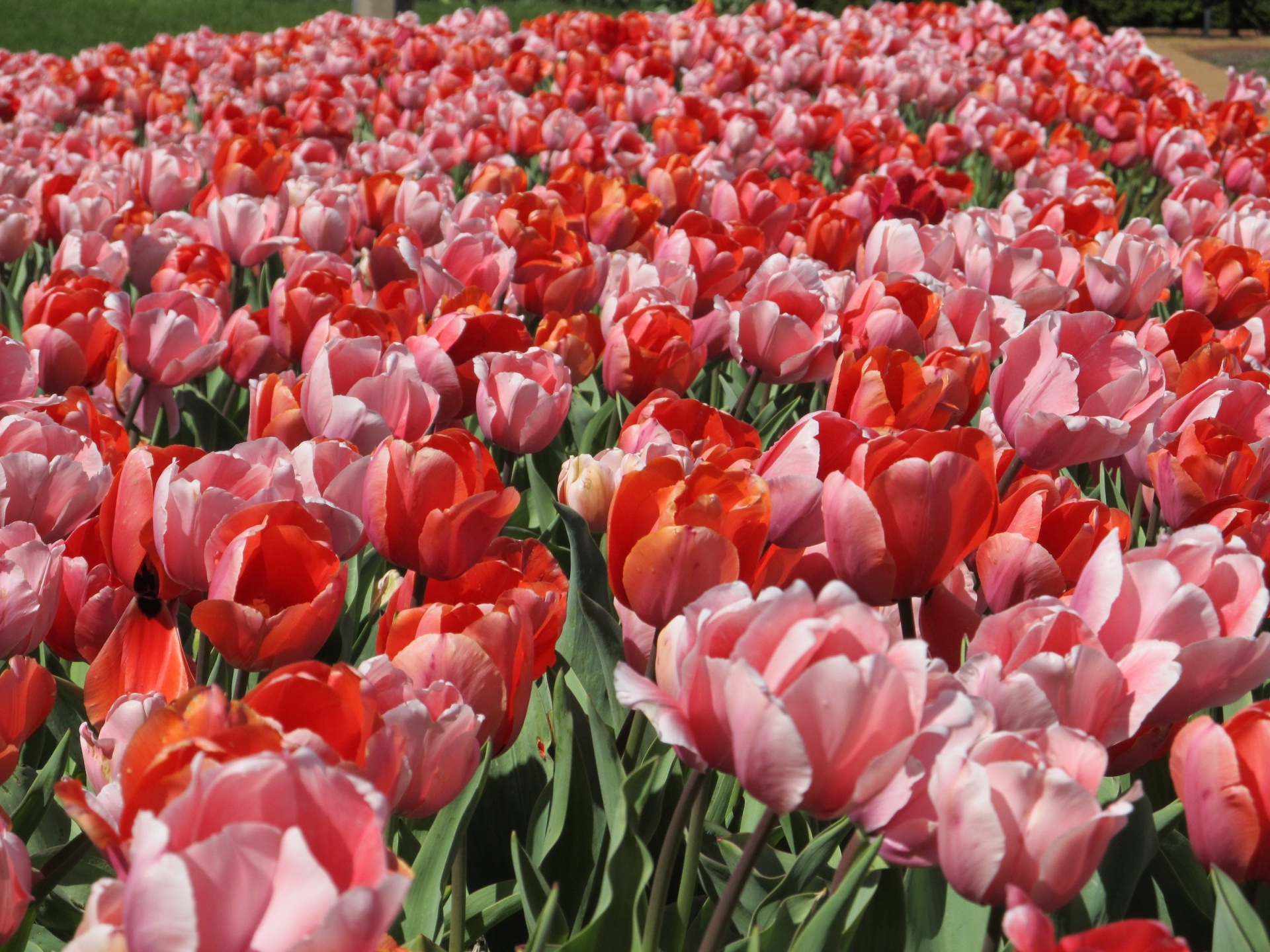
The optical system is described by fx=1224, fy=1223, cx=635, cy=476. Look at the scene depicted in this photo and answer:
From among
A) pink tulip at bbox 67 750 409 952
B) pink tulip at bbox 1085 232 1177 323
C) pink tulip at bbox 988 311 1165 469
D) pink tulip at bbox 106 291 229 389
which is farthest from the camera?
pink tulip at bbox 1085 232 1177 323

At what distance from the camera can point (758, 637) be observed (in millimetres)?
769

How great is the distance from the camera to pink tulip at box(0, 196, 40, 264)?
8.72ft

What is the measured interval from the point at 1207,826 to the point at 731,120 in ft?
12.2

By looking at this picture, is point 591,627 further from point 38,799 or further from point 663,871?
point 38,799

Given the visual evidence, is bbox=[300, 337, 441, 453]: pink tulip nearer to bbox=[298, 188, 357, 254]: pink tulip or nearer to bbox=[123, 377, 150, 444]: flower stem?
bbox=[123, 377, 150, 444]: flower stem

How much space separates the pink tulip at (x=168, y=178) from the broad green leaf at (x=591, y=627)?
7.09 feet

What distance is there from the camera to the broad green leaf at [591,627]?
4.01 ft

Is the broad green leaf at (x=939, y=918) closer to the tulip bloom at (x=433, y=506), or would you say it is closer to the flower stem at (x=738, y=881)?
the flower stem at (x=738, y=881)

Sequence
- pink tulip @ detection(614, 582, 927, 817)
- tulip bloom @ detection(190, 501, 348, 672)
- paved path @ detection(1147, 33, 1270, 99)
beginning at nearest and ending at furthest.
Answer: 1. pink tulip @ detection(614, 582, 927, 817)
2. tulip bloom @ detection(190, 501, 348, 672)
3. paved path @ detection(1147, 33, 1270, 99)

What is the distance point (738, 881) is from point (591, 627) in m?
0.42

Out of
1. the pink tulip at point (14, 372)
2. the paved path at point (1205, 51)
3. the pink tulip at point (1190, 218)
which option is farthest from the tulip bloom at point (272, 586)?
the paved path at point (1205, 51)

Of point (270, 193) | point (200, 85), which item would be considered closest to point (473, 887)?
point (270, 193)

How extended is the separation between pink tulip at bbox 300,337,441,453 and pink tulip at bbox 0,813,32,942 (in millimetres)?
701

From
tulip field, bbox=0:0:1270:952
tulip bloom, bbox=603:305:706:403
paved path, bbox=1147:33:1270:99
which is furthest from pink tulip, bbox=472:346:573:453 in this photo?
paved path, bbox=1147:33:1270:99
